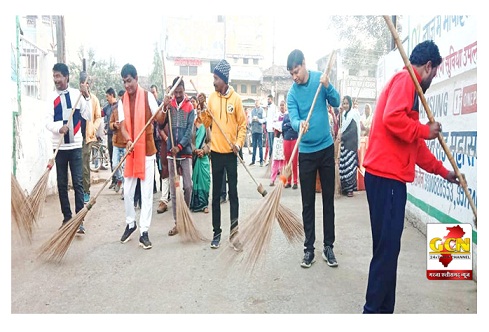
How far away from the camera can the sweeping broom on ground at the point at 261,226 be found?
2895 mm

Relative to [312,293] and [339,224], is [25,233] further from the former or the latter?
[339,224]

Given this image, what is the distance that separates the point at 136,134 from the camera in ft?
12.3

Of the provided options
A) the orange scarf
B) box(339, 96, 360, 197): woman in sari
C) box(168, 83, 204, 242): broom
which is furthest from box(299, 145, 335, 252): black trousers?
box(339, 96, 360, 197): woman in sari

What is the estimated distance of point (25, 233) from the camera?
3697 mm

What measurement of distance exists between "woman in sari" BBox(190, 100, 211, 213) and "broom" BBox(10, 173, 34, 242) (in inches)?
76.3

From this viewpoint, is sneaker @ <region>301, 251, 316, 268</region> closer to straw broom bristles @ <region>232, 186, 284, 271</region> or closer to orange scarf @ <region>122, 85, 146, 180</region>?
straw broom bristles @ <region>232, 186, 284, 271</region>

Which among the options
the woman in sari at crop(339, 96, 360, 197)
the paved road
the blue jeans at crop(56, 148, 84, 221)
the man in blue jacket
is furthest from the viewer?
the woman in sari at crop(339, 96, 360, 197)

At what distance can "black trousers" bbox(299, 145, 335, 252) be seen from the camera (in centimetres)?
323

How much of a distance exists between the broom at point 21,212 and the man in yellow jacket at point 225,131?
65.6 inches

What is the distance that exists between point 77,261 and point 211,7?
2308mm

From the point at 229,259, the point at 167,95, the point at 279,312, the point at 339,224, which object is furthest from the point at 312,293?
the point at 167,95

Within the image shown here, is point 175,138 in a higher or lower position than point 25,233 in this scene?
higher

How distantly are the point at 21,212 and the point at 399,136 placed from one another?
3.19m

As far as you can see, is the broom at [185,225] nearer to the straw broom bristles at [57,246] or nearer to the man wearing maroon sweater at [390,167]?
the straw broom bristles at [57,246]
